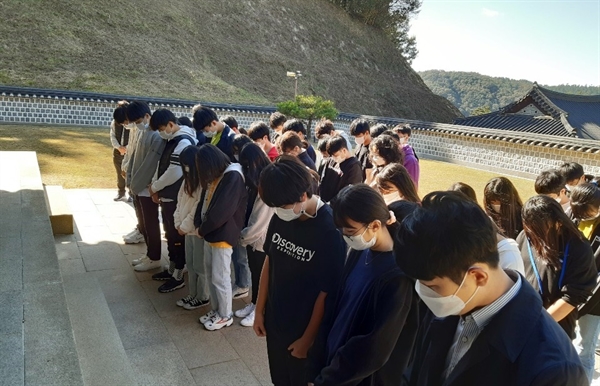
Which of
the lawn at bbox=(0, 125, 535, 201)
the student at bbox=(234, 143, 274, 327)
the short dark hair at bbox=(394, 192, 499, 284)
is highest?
the short dark hair at bbox=(394, 192, 499, 284)

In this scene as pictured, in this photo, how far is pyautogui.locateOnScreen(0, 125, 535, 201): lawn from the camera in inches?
335

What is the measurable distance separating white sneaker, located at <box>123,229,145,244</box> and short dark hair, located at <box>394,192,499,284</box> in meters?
4.87

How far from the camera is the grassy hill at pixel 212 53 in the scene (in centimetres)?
2058

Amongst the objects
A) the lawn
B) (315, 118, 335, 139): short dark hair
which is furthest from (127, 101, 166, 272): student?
the lawn

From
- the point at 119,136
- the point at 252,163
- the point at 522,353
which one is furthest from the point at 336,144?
the point at 119,136

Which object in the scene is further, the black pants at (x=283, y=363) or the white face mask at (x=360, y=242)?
the black pants at (x=283, y=363)

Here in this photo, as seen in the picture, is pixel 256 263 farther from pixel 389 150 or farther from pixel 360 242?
pixel 360 242

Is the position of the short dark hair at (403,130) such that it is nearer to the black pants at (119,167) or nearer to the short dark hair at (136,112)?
the short dark hair at (136,112)

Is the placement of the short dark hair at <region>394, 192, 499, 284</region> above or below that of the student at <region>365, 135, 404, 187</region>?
above

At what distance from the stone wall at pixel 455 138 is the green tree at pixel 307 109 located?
2.44 metres

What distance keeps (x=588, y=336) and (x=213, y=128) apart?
154 inches

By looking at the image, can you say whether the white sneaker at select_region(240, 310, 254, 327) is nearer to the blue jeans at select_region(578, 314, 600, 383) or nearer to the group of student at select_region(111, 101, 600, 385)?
the group of student at select_region(111, 101, 600, 385)

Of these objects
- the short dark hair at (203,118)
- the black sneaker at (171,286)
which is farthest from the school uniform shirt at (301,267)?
the short dark hair at (203,118)

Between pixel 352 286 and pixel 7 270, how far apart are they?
9.85 ft
